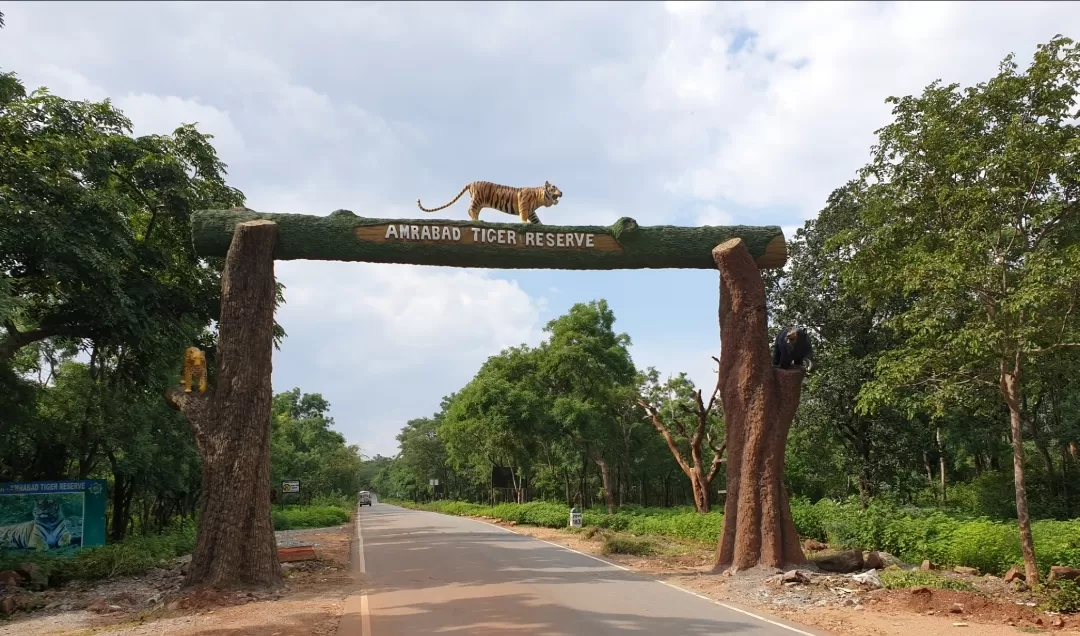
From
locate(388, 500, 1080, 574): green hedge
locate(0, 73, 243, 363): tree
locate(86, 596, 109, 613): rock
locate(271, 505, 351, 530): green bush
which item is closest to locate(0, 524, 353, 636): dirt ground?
locate(86, 596, 109, 613): rock

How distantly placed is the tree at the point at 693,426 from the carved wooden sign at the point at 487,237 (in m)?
3.65

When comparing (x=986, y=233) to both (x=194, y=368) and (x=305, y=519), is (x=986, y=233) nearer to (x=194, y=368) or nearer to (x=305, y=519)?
(x=194, y=368)

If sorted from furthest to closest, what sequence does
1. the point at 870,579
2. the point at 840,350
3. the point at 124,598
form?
1. the point at 840,350
2. the point at 124,598
3. the point at 870,579

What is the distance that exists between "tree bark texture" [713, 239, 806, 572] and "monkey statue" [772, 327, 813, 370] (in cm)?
20

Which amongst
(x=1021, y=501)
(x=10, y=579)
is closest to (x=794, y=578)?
(x=1021, y=501)

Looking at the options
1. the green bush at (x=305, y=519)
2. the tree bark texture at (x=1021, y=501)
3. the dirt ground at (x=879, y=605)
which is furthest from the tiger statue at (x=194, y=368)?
the green bush at (x=305, y=519)

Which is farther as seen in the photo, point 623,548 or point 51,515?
point 623,548

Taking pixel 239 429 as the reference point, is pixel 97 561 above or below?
below

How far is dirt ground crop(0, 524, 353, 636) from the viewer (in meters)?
8.07

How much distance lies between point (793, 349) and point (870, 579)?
12.6ft

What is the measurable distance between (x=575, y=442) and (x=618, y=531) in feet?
21.7

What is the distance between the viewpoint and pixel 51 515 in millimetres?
13938

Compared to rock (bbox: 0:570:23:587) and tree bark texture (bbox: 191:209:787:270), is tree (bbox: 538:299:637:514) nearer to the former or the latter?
tree bark texture (bbox: 191:209:787:270)

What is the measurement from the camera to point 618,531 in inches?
943
